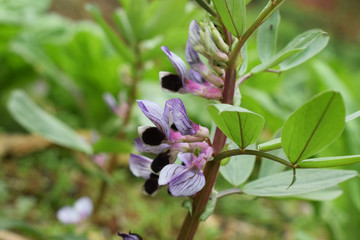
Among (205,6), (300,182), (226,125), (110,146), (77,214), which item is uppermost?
(205,6)

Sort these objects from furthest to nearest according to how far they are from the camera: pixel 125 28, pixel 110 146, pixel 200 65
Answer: pixel 125 28
pixel 110 146
pixel 200 65

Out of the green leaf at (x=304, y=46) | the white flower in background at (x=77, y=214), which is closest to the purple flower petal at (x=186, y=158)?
the green leaf at (x=304, y=46)

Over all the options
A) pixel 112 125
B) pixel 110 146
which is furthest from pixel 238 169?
pixel 112 125

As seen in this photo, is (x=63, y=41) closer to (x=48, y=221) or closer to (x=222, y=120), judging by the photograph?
(x=48, y=221)

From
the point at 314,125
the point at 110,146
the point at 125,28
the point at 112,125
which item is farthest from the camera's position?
the point at 112,125

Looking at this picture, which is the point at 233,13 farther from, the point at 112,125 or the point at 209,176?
the point at 112,125

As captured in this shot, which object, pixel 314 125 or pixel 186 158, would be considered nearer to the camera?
pixel 314 125

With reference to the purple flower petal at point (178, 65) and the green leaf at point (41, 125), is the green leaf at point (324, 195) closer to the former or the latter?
the purple flower petal at point (178, 65)

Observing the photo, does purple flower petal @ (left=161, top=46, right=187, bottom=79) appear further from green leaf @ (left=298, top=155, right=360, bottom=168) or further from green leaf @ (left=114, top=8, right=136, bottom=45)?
green leaf @ (left=114, top=8, right=136, bottom=45)
